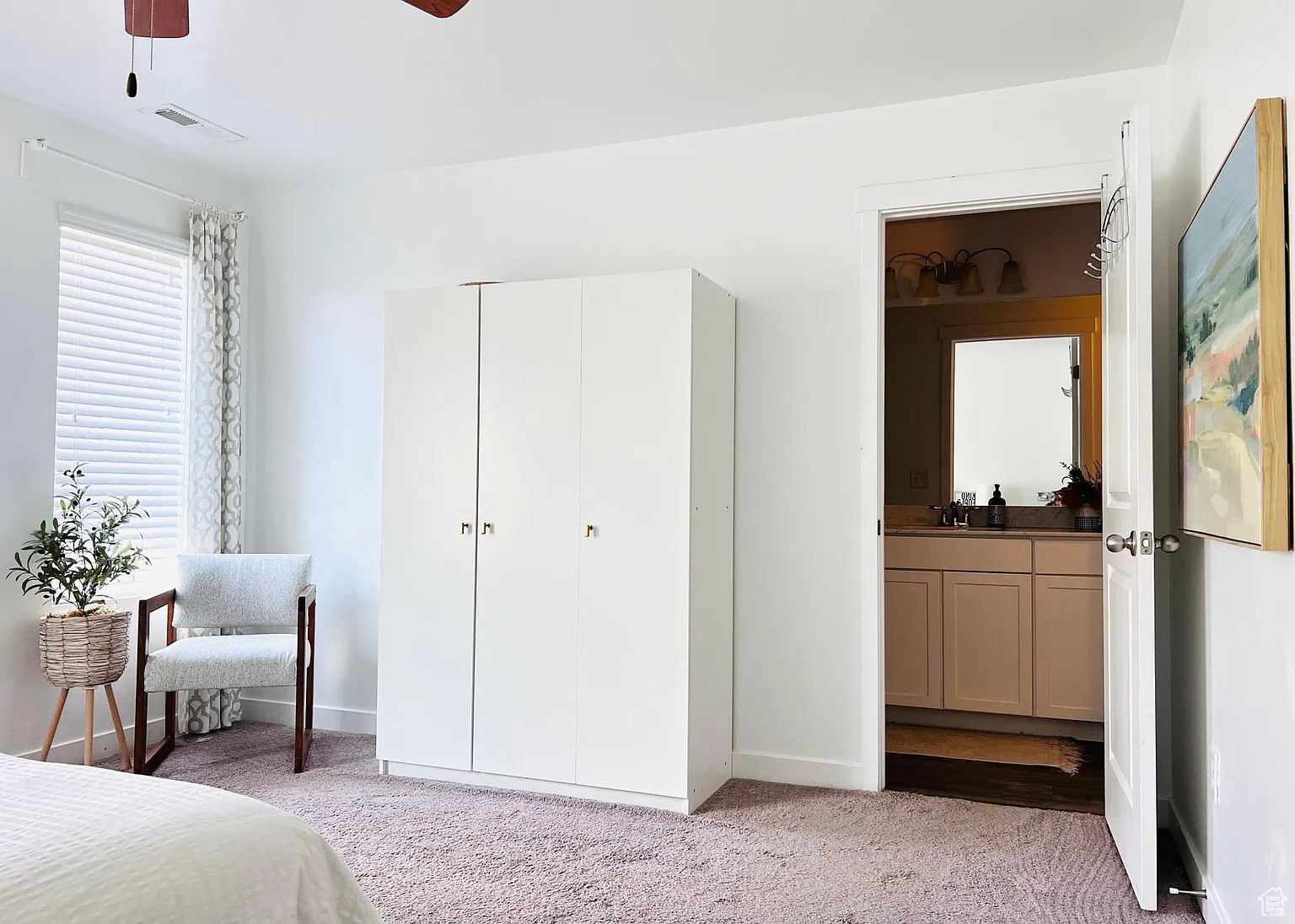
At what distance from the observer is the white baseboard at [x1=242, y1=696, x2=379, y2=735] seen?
4297mm

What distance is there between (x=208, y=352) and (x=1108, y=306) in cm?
360

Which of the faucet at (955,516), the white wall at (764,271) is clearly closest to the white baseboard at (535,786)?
the white wall at (764,271)

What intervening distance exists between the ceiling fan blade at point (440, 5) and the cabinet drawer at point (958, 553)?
3278 millimetres

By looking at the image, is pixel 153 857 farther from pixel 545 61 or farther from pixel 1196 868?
pixel 545 61

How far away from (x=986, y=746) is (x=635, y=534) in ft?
6.62

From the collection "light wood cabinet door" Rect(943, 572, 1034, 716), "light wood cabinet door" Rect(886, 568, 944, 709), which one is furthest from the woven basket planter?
"light wood cabinet door" Rect(943, 572, 1034, 716)

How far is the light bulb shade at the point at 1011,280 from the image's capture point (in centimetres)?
477

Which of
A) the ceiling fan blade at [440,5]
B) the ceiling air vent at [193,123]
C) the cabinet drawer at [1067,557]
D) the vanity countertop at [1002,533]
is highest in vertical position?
the ceiling air vent at [193,123]

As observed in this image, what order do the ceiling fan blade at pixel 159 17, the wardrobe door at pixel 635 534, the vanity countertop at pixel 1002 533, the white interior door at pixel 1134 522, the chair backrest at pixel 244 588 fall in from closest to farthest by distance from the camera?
the ceiling fan blade at pixel 159 17 < the white interior door at pixel 1134 522 < the wardrobe door at pixel 635 534 < the chair backrest at pixel 244 588 < the vanity countertop at pixel 1002 533

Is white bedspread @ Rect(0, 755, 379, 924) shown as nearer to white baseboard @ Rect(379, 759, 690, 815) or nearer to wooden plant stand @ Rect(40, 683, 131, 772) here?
white baseboard @ Rect(379, 759, 690, 815)

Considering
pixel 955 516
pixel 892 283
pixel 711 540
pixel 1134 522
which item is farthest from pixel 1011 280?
pixel 1134 522

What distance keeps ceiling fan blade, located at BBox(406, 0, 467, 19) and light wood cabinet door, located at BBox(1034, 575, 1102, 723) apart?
352cm

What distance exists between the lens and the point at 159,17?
2.27 m

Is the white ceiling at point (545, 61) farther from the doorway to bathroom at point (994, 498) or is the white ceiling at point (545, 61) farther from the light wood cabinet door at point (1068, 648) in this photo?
the light wood cabinet door at point (1068, 648)
